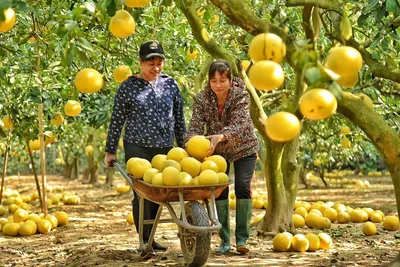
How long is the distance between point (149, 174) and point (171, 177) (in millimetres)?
245

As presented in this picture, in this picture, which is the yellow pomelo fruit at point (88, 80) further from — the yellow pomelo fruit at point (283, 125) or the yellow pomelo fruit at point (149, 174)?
the yellow pomelo fruit at point (283, 125)

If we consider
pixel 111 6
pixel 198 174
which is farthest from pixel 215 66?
pixel 111 6

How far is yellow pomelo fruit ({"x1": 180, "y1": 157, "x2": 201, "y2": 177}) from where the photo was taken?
13.2 ft

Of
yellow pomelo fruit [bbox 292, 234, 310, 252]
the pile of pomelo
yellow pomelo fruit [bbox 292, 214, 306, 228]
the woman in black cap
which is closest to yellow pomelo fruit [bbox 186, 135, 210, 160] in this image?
the pile of pomelo

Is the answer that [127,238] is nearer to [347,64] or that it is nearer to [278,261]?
[278,261]

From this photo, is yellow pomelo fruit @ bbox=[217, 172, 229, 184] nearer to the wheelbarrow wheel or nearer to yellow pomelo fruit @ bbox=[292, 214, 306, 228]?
the wheelbarrow wheel

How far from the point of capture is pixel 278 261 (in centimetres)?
466

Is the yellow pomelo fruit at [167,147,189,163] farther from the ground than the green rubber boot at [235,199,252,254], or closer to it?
farther from the ground

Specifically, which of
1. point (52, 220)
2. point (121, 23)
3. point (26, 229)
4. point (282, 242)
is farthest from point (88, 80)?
point (52, 220)

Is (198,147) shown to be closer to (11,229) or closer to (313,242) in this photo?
(313,242)

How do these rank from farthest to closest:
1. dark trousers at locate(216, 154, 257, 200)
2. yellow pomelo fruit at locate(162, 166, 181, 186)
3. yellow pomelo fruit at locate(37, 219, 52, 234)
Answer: yellow pomelo fruit at locate(37, 219, 52, 234) → dark trousers at locate(216, 154, 257, 200) → yellow pomelo fruit at locate(162, 166, 181, 186)

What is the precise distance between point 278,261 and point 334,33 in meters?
1.92

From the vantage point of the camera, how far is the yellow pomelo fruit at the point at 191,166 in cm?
401

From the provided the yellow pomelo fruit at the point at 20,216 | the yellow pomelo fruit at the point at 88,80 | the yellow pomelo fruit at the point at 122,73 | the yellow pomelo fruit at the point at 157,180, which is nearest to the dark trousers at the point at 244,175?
the yellow pomelo fruit at the point at 157,180
